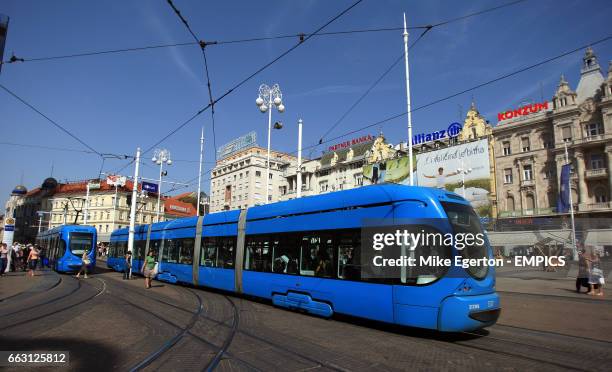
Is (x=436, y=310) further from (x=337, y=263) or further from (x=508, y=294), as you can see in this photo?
(x=508, y=294)

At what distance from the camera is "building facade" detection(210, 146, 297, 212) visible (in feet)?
255

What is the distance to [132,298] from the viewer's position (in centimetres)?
1317

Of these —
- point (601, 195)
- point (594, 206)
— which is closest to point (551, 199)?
point (594, 206)

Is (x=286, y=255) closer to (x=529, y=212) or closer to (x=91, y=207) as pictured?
(x=529, y=212)

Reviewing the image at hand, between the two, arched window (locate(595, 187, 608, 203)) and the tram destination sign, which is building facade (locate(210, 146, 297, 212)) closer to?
the tram destination sign

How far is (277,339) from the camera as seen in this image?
24.3 feet

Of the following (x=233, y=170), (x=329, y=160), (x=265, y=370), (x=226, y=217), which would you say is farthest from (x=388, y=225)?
(x=233, y=170)

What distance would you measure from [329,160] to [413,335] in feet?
193

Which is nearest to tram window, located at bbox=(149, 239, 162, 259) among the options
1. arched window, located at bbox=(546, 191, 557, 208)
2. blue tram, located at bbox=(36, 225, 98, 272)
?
blue tram, located at bbox=(36, 225, 98, 272)

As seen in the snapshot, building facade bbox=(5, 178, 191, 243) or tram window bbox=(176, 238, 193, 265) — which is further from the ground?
building facade bbox=(5, 178, 191, 243)

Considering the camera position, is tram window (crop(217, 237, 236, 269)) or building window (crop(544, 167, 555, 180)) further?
building window (crop(544, 167, 555, 180))

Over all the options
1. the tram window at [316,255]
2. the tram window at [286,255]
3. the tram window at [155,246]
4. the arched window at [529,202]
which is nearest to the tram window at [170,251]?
the tram window at [155,246]

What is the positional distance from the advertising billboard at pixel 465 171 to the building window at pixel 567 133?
7.79 meters

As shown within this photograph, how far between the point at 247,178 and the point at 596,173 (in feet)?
189
